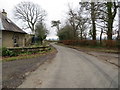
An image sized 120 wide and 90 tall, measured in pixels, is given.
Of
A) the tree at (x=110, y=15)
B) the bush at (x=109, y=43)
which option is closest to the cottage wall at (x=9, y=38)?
the bush at (x=109, y=43)

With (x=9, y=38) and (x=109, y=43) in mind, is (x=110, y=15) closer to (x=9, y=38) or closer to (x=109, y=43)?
(x=109, y=43)

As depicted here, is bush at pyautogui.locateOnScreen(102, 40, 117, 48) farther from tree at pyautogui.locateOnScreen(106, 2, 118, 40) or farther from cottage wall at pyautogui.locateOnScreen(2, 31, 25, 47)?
cottage wall at pyautogui.locateOnScreen(2, 31, 25, 47)

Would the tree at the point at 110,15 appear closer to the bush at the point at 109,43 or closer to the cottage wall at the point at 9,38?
the bush at the point at 109,43

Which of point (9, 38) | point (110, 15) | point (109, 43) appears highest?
point (110, 15)

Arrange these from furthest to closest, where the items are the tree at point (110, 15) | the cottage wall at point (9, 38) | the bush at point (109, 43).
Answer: the tree at point (110, 15)
the cottage wall at point (9, 38)
the bush at point (109, 43)

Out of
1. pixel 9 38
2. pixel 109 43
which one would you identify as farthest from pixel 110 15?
pixel 9 38

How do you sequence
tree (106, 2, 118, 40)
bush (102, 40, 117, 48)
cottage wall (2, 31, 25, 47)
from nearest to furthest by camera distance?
bush (102, 40, 117, 48)
cottage wall (2, 31, 25, 47)
tree (106, 2, 118, 40)

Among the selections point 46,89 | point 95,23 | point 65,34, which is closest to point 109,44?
point 95,23

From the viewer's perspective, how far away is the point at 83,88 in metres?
4.66

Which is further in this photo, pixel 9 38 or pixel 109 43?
pixel 9 38

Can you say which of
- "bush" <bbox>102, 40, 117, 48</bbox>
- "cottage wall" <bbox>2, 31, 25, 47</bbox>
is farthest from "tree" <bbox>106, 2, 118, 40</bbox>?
"cottage wall" <bbox>2, 31, 25, 47</bbox>

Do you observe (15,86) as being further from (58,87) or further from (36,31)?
(36,31)

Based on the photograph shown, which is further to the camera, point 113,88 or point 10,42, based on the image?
point 10,42

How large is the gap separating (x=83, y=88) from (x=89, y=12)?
21565 millimetres
